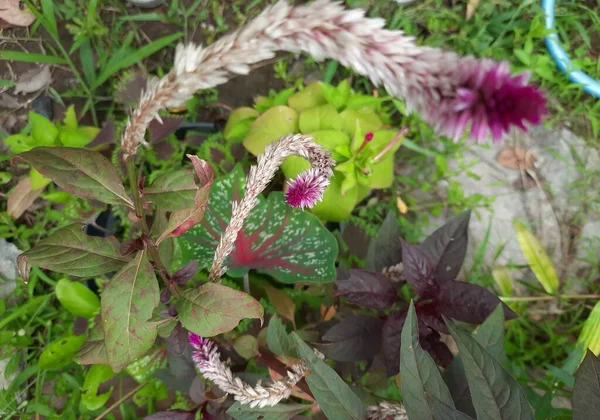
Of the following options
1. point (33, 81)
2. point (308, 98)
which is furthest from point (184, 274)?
point (33, 81)

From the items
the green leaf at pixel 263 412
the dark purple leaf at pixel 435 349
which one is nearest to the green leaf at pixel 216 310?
the green leaf at pixel 263 412

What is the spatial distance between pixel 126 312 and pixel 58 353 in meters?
0.73

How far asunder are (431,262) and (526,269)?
32.5 inches

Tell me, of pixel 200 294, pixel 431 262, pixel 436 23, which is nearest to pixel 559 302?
pixel 431 262

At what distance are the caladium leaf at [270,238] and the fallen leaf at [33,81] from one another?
0.83 m

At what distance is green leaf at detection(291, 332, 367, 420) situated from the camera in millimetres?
769

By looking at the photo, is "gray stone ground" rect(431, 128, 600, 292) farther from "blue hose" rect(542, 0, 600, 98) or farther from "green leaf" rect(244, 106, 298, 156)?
"green leaf" rect(244, 106, 298, 156)

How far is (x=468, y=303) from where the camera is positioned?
3.16ft

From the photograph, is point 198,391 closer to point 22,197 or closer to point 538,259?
point 22,197

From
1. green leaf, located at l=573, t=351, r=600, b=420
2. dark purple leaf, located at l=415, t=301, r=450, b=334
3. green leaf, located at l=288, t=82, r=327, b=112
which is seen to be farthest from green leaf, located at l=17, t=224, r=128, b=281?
green leaf, located at l=288, t=82, r=327, b=112

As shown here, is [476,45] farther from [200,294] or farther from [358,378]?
[200,294]

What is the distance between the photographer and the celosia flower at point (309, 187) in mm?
586

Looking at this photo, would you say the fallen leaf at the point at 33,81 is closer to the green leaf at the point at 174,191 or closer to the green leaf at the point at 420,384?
the green leaf at the point at 174,191

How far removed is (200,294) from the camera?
75 cm
